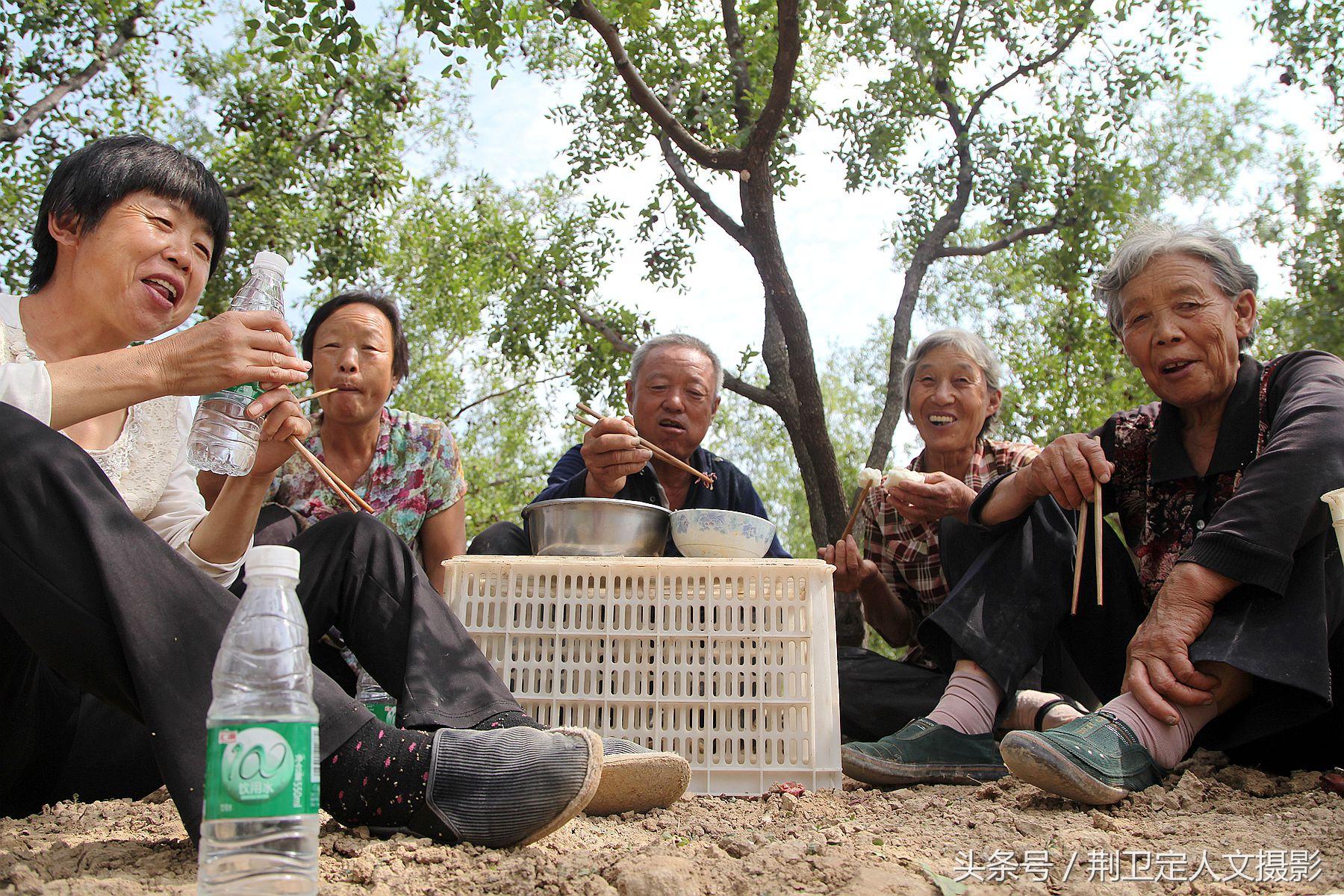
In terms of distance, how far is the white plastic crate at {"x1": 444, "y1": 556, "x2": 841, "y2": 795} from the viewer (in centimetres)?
243

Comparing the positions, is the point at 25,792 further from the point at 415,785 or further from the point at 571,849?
the point at 571,849

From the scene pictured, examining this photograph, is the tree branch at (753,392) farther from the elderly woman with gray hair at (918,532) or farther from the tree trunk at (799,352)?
the elderly woman with gray hair at (918,532)

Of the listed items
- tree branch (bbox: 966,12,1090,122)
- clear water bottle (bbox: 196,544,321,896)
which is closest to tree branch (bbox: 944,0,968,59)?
tree branch (bbox: 966,12,1090,122)

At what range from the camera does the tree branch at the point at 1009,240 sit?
7.92 m

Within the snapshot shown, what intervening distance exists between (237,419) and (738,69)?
577 cm

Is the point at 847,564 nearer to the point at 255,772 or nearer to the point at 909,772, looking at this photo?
the point at 909,772

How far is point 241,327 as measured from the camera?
75.5 inches

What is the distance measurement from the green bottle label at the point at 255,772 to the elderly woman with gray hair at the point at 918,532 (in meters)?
2.39

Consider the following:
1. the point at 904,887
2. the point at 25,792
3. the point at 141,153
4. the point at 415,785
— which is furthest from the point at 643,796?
the point at 141,153

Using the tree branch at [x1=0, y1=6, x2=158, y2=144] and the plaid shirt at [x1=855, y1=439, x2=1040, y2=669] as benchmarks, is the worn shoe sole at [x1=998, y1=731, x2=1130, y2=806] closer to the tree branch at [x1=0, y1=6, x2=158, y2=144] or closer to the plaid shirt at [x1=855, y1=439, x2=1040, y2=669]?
the plaid shirt at [x1=855, y1=439, x2=1040, y2=669]

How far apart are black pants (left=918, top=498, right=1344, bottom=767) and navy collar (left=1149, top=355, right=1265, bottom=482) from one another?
0.84 ft

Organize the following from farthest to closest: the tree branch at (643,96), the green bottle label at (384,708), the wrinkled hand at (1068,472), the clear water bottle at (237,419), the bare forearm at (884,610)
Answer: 1. the tree branch at (643,96)
2. the bare forearm at (884,610)
3. the green bottle label at (384,708)
4. the wrinkled hand at (1068,472)
5. the clear water bottle at (237,419)

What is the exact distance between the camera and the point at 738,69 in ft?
23.4

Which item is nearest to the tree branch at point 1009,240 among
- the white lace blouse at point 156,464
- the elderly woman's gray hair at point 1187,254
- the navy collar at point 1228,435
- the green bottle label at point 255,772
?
the elderly woman's gray hair at point 1187,254
